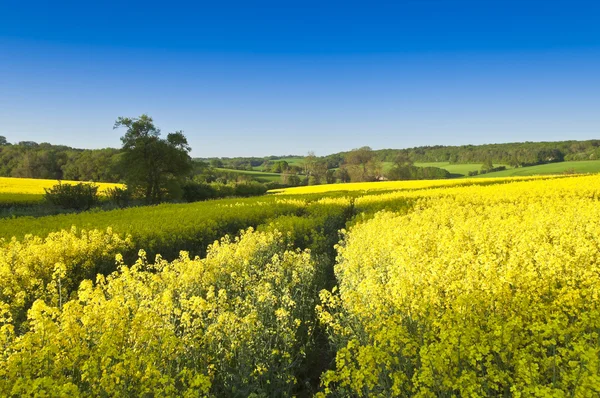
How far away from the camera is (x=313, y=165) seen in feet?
339

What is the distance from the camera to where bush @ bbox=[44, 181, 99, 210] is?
82.0 ft

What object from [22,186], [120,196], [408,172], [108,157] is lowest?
[120,196]

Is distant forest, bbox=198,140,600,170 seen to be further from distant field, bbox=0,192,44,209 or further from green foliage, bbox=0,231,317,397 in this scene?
green foliage, bbox=0,231,317,397

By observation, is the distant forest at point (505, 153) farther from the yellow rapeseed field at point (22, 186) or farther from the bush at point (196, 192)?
the yellow rapeseed field at point (22, 186)

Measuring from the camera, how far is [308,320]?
6.78 meters

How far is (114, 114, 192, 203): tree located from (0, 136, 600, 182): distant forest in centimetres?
171

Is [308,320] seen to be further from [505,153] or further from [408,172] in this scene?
[505,153]

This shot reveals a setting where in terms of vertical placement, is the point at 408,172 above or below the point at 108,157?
below

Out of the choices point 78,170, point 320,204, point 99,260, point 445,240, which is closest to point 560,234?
point 445,240

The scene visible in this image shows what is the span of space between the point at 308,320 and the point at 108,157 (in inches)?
2605

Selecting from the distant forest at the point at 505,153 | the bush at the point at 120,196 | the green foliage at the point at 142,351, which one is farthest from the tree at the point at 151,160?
the distant forest at the point at 505,153

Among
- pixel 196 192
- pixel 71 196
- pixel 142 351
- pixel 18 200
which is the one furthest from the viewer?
pixel 196 192

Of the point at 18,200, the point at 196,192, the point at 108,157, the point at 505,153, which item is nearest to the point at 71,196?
the point at 18,200

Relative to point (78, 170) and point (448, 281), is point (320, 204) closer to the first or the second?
point (448, 281)
